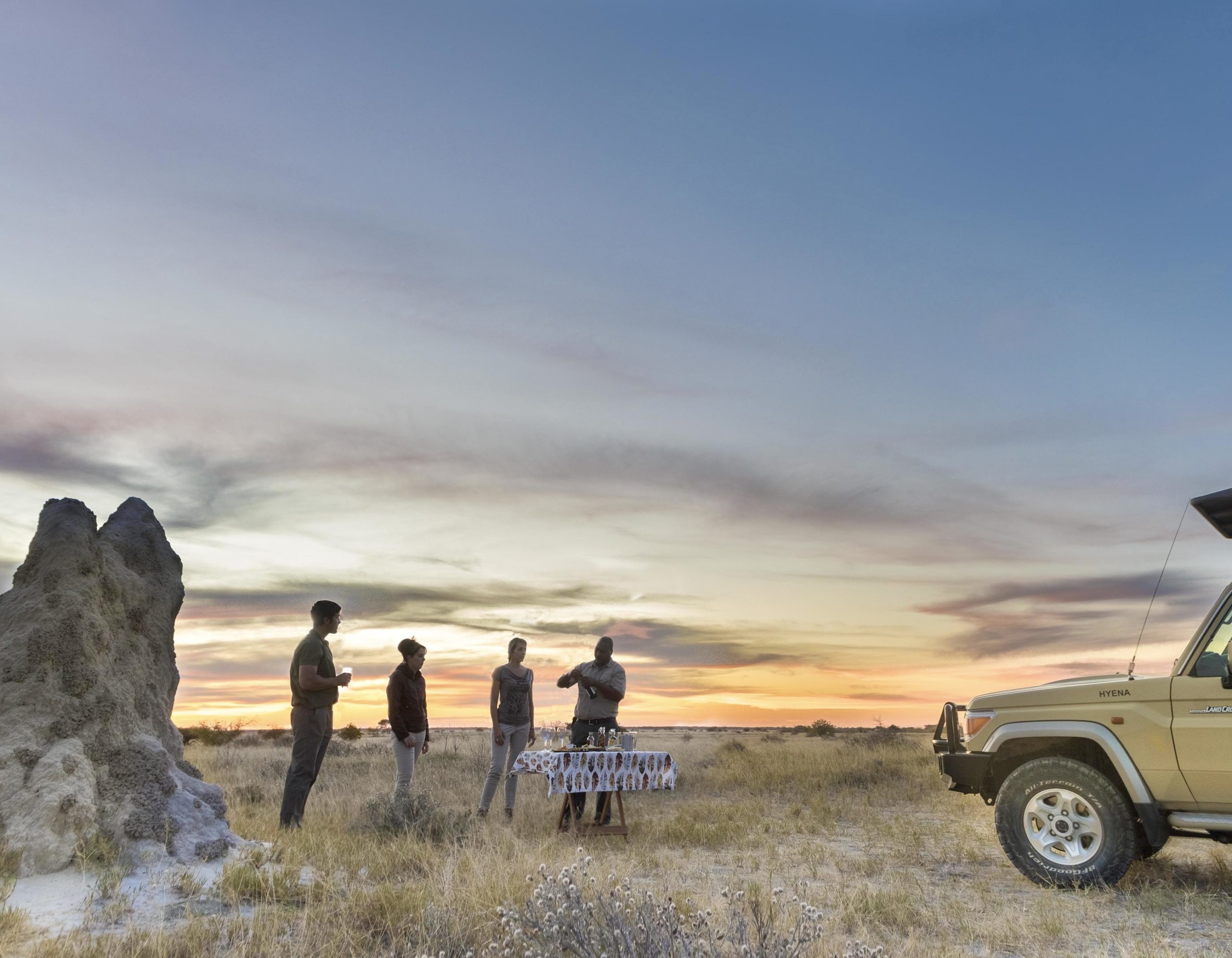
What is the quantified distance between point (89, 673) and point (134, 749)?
72 centimetres

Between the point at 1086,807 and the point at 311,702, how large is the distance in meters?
6.76

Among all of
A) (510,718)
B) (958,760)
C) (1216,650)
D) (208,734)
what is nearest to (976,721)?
(958,760)

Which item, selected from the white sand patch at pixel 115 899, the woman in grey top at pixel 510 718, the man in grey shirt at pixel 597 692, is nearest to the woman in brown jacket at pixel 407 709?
the woman in grey top at pixel 510 718

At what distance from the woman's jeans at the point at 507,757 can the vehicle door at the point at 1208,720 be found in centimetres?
632

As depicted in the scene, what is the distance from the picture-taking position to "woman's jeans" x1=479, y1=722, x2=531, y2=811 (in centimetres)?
1034

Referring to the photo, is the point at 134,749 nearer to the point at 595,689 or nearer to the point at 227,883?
the point at 227,883

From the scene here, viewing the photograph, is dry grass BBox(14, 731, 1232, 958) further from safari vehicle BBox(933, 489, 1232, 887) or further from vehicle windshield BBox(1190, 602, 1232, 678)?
vehicle windshield BBox(1190, 602, 1232, 678)

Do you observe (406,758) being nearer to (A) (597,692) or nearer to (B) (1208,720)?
Answer: (A) (597,692)

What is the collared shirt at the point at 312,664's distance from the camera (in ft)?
27.9

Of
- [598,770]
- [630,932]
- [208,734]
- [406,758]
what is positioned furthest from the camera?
[208,734]

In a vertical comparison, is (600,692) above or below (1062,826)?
above

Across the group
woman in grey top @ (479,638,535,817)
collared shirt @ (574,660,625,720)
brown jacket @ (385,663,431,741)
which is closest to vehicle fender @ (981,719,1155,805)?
collared shirt @ (574,660,625,720)

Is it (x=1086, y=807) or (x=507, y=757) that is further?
(x=507, y=757)

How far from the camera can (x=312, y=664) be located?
8469mm
